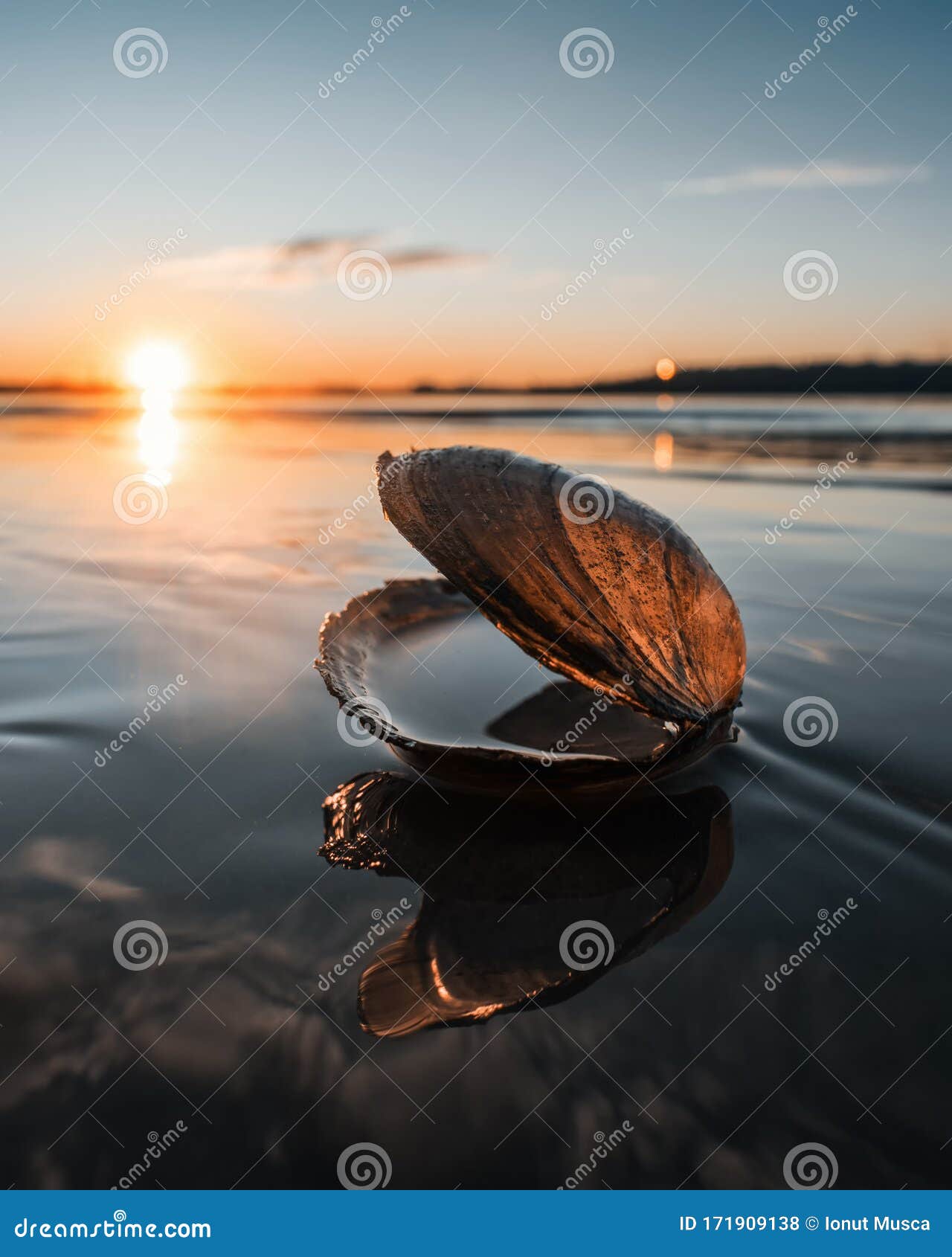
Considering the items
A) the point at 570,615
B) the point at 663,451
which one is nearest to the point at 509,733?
the point at 570,615

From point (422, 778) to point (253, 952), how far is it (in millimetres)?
953

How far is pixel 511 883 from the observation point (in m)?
2.46

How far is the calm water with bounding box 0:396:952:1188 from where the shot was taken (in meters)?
1.68

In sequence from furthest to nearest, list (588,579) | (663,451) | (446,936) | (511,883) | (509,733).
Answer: (663,451), (509,733), (588,579), (511,883), (446,936)

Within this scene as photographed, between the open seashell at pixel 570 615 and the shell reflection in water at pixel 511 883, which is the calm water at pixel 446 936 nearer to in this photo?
the shell reflection in water at pixel 511 883

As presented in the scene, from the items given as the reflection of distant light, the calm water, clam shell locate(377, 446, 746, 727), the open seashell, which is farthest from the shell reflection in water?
the reflection of distant light

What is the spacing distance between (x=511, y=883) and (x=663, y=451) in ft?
42.4

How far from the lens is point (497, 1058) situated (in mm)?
1839

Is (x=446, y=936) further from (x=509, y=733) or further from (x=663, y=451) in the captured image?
(x=663, y=451)

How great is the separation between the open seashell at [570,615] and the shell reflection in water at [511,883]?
0.17 meters

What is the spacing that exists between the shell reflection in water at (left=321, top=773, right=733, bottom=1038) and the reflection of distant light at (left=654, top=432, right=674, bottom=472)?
967 cm

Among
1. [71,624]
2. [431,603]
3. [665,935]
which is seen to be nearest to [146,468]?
[71,624]

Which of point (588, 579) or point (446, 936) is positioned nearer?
point (446, 936)
